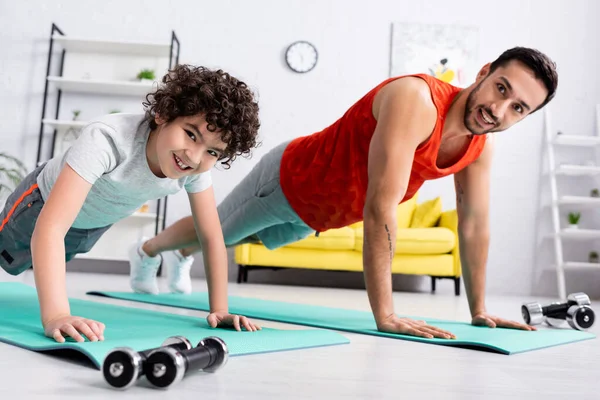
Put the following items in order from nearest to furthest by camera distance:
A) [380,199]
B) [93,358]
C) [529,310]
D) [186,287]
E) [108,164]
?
[93,358], [108,164], [380,199], [529,310], [186,287]

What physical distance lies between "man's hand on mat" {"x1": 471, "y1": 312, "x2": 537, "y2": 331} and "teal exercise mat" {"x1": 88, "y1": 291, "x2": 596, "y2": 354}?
0.04m

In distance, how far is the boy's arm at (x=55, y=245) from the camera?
3.81 ft

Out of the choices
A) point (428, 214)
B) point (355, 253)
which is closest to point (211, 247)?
point (355, 253)

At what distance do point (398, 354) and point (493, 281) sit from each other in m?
4.13

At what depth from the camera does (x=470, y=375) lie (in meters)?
1.09

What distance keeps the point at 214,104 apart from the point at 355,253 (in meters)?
3.11

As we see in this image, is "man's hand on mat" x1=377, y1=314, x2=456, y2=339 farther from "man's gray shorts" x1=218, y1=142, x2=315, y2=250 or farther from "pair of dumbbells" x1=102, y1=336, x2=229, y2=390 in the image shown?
"pair of dumbbells" x1=102, y1=336, x2=229, y2=390

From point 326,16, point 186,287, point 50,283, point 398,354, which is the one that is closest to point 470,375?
point 398,354

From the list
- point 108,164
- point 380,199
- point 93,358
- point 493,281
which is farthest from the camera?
point 493,281

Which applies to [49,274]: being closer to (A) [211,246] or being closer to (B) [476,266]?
(A) [211,246]

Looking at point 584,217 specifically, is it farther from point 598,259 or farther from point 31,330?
point 31,330

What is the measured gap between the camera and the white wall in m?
5.09

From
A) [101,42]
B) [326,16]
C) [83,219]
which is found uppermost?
[326,16]

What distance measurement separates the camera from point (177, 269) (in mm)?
2494
